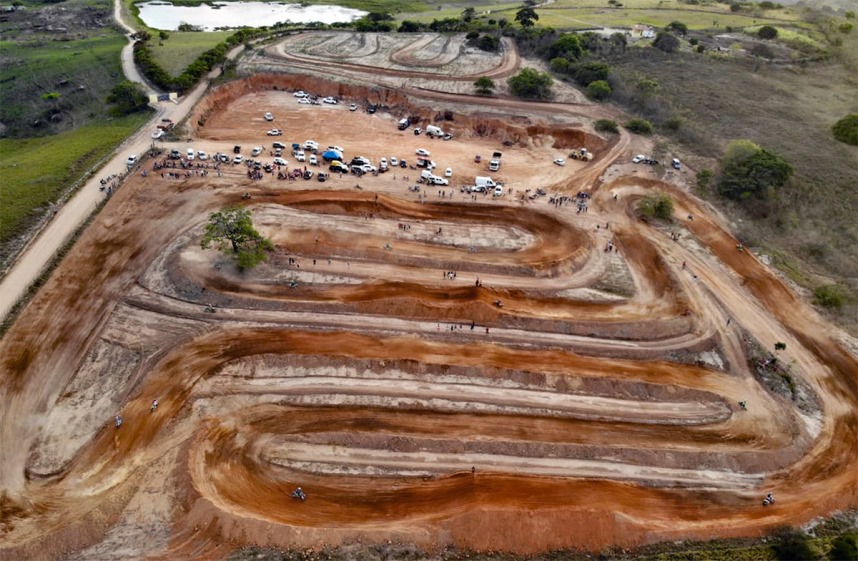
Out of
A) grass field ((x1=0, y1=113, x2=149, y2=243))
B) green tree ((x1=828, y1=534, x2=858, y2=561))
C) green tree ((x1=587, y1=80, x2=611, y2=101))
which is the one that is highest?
green tree ((x1=587, y1=80, x2=611, y2=101))

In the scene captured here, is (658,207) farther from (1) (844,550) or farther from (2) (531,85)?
(1) (844,550)

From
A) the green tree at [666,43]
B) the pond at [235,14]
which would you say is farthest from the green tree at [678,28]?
the pond at [235,14]

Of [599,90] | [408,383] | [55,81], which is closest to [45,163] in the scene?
[55,81]

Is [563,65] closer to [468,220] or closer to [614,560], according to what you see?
[468,220]

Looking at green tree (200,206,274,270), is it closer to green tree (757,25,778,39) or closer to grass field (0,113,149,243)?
grass field (0,113,149,243)

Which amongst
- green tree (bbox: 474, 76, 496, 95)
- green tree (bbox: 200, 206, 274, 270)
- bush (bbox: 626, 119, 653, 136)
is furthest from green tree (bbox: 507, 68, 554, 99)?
green tree (bbox: 200, 206, 274, 270)

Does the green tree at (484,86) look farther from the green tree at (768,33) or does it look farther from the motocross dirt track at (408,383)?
the green tree at (768,33)
